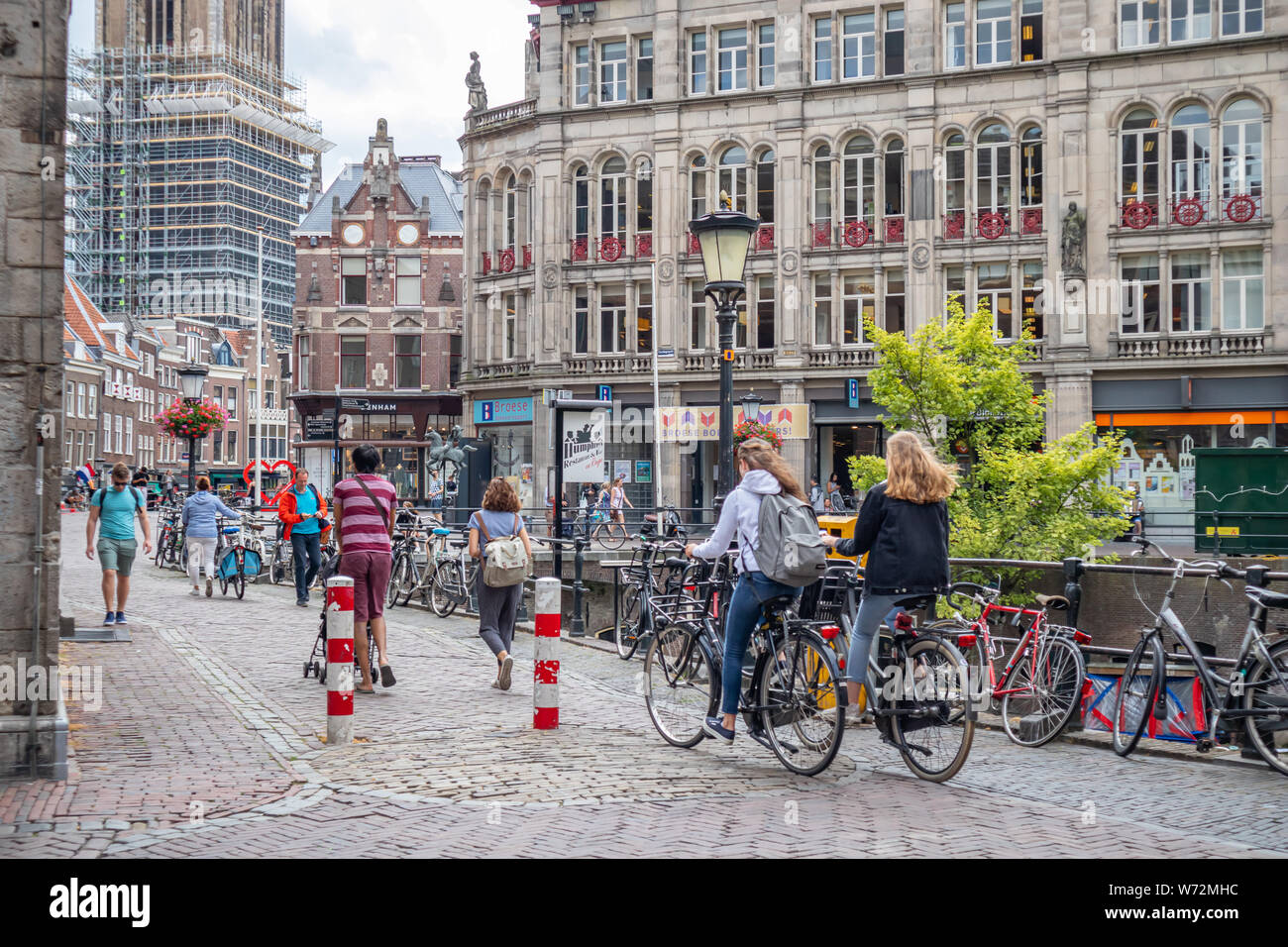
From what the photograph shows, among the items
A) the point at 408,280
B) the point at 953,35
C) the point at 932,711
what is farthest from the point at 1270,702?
the point at 408,280

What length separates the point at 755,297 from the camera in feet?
133

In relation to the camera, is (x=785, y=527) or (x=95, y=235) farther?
(x=95, y=235)

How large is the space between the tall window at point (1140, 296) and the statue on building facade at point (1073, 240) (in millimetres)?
1300

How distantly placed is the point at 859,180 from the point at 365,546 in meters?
31.3

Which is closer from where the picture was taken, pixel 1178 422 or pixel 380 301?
pixel 1178 422

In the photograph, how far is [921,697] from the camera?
24.3 ft

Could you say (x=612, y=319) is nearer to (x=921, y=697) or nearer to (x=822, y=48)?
(x=822, y=48)

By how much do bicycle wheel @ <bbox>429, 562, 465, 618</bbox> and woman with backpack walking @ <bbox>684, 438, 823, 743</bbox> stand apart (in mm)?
10334

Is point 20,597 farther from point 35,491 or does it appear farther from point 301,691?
point 301,691

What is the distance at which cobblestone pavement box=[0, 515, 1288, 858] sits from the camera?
19.5 feet

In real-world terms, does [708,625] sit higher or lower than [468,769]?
higher

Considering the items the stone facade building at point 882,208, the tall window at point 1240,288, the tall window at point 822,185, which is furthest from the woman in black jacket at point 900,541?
the tall window at point 822,185
